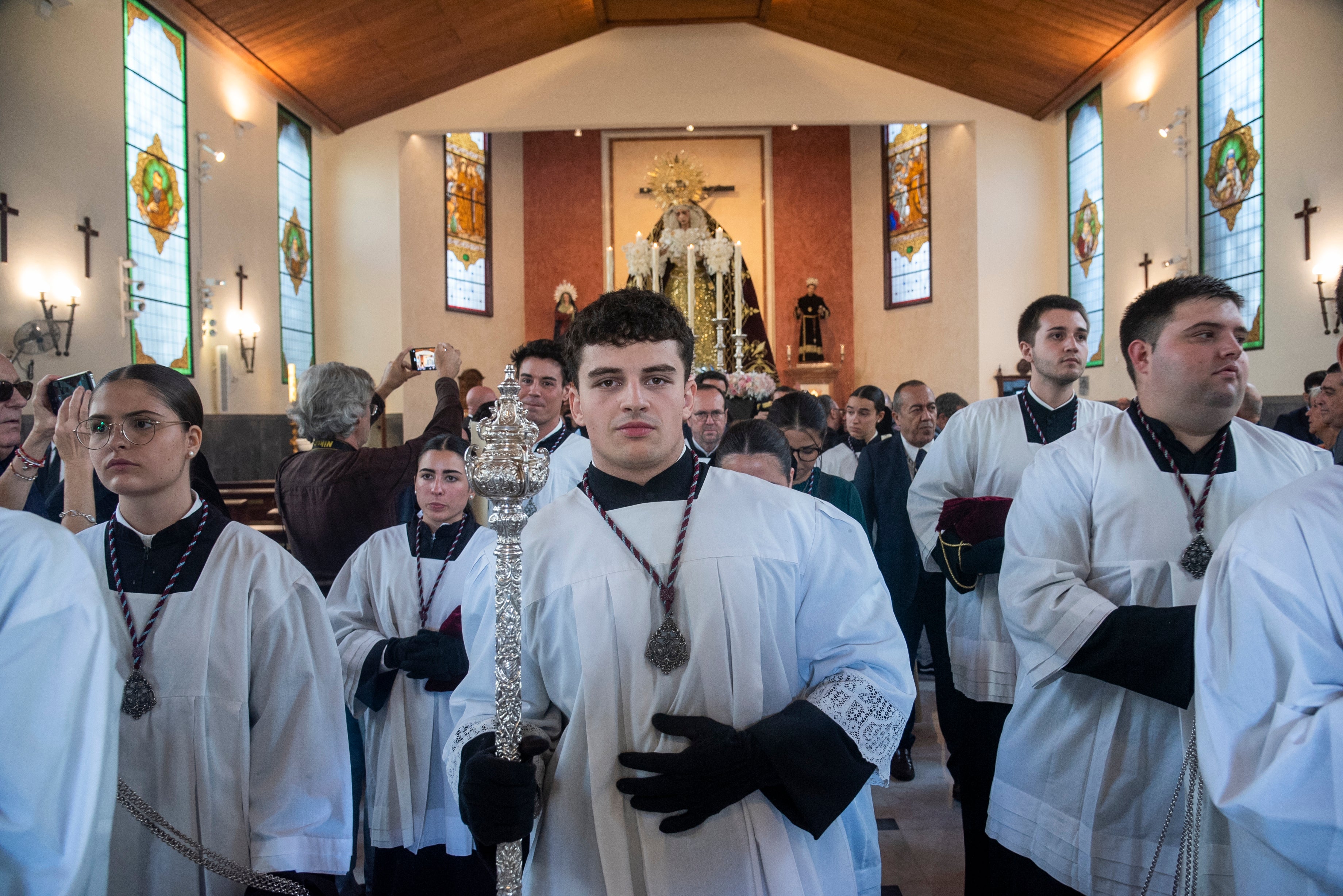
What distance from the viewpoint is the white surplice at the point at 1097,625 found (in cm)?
213

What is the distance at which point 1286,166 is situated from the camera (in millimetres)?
8672

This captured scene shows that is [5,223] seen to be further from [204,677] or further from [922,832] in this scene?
[922,832]

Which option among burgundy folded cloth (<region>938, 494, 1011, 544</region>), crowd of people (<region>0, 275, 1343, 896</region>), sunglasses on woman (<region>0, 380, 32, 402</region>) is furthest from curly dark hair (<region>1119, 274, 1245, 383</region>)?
sunglasses on woman (<region>0, 380, 32, 402</region>)

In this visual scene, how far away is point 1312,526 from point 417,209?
45.4 ft

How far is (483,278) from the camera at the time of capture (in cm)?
1581

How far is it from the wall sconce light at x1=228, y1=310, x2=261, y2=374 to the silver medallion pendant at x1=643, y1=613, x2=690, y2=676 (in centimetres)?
1072

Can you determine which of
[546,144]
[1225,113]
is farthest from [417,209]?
[1225,113]

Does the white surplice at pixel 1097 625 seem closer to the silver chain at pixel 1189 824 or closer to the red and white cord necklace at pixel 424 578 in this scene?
the silver chain at pixel 1189 824

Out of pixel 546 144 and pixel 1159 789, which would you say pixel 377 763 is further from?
pixel 546 144

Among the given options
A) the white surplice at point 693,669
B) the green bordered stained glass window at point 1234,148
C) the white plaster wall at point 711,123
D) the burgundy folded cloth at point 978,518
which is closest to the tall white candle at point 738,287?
the white plaster wall at point 711,123

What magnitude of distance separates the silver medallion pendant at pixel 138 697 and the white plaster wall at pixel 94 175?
693 cm

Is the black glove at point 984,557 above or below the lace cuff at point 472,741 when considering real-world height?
above

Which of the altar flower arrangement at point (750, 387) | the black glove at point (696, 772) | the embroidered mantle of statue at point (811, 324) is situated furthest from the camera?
the embroidered mantle of statue at point (811, 324)

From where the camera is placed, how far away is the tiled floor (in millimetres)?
3453
